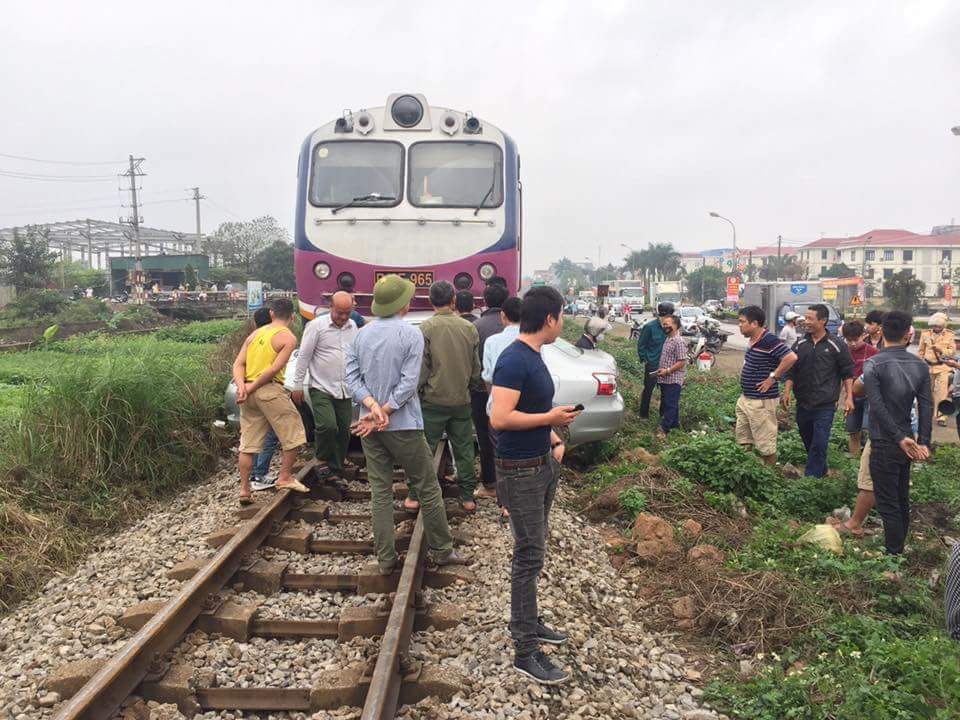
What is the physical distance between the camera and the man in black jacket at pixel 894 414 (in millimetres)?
4945

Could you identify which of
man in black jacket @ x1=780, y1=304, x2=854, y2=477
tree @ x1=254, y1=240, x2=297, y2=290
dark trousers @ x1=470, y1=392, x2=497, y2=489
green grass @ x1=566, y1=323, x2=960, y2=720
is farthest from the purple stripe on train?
tree @ x1=254, y1=240, x2=297, y2=290

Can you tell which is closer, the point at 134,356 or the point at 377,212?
the point at 134,356

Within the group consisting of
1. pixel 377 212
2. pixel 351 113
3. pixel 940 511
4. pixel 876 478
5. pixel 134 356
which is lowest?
pixel 940 511

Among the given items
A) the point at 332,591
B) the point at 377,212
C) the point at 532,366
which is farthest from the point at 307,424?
the point at 532,366

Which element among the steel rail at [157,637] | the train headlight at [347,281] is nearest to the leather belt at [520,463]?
the steel rail at [157,637]

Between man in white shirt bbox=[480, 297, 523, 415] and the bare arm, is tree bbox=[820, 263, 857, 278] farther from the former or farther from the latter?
the bare arm

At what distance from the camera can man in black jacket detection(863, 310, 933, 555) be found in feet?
16.2

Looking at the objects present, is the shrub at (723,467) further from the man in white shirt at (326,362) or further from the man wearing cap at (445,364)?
the man in white shirt at (326,362)

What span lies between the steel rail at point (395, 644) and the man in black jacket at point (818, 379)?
13.9 ft

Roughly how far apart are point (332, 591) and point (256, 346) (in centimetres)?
224

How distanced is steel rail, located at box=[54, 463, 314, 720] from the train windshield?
468 centimetres

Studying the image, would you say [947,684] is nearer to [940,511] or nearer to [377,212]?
[940,511]

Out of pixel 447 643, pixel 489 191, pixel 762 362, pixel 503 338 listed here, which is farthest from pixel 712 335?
pixel 447 643

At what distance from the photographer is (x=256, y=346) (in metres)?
5.77
